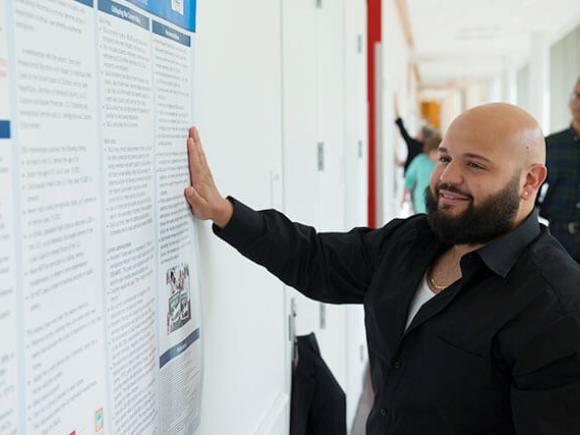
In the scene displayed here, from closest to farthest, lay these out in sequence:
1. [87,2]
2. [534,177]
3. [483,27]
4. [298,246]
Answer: [87,2], [534,177], [298,246], [483,27]

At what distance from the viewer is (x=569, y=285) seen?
4.19ft

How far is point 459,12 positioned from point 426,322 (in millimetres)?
6988

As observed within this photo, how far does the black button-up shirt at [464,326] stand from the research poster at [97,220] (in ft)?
1.05

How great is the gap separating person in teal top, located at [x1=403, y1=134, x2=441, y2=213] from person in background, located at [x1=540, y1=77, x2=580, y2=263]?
2273 millimetres

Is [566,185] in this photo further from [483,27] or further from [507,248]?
[483,27]

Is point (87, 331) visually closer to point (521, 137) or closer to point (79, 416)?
point (79, 416)

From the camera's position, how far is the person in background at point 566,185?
321 cm

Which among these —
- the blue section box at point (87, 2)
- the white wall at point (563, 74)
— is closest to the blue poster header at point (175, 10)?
the blue section box at point (87, 2)

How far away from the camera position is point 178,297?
1130 millimetres

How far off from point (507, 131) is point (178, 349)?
0.85m

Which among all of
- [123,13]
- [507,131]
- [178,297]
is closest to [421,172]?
[507,131]

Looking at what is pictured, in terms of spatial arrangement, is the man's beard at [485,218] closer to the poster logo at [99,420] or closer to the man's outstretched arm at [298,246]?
the man's outstretched arm at [298,246]

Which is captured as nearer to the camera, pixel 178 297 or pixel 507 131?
pixel 178 297

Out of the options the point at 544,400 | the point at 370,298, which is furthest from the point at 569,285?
the point at 370,298
